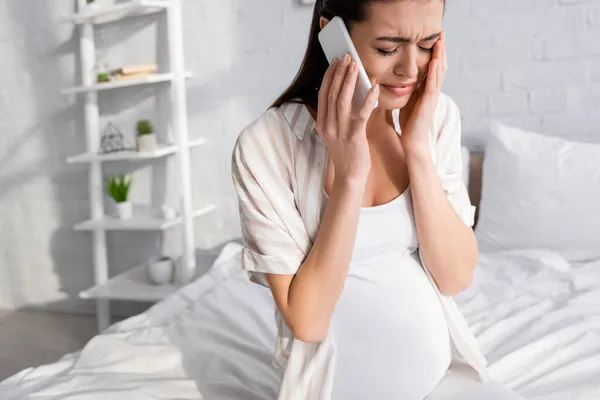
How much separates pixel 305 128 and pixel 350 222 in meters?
0.20

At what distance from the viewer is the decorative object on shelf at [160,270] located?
8.59 ft

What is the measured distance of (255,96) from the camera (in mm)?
2691

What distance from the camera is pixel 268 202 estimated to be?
3.34 ft

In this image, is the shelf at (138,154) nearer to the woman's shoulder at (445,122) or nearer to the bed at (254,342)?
the bed at (254,342)

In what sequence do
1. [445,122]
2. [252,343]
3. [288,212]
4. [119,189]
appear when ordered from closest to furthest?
1. [288,212]
2. [445,122]
3. [252,343]
4. [119,189]

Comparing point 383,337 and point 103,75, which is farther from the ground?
point 103,75

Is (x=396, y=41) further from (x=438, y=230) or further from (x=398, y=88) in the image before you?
(x=438, y=230)

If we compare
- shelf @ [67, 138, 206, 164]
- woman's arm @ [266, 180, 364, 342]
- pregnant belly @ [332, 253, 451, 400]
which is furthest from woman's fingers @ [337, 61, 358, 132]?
shelf @ [67, 138, 206, 164]

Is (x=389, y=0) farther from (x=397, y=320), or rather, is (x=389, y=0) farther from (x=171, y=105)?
(x=171, y=105)

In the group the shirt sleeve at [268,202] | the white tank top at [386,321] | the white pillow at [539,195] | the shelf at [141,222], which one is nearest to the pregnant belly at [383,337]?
the white tank top at [386,321]

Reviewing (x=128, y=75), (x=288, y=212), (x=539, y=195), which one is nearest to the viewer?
(x=288, y=212)

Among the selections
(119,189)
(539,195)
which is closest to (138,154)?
(119,189)

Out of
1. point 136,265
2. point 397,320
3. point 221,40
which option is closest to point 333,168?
point 397,320

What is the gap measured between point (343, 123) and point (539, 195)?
1.31 metres
